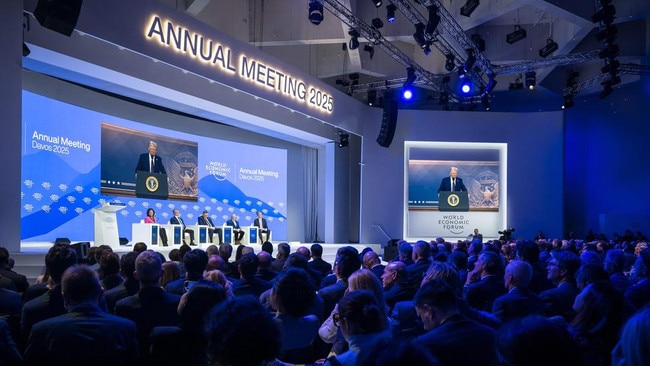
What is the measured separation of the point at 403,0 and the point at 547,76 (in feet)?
29.6

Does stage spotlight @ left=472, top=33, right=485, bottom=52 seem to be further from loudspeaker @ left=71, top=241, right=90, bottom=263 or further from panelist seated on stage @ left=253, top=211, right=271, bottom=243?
loudspeaker @ left=71, top=241, right=90, bottom=263

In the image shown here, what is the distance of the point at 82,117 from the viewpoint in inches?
455

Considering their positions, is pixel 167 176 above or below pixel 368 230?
above

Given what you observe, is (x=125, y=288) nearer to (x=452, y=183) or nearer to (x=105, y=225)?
(x=105, y=225)

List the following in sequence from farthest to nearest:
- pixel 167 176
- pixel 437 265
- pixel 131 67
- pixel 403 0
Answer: pixel 167 176, pixel 403 0, pixel 131 67, pixel 437 265

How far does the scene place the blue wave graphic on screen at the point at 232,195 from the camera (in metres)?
14.9

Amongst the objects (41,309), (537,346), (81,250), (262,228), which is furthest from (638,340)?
(262,228)

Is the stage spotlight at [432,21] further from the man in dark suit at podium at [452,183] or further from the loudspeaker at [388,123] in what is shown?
the man in dark suit at podium at [452,183]

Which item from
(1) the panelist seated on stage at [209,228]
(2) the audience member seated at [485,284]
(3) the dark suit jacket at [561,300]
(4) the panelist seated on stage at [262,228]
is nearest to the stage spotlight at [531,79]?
(4) the panelist seated on stage at [262,228]

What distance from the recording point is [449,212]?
59.5 ft

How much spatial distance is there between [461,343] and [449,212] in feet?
53.2

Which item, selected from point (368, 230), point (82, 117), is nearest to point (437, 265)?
point (82, 117)

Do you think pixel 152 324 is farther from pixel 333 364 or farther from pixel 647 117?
pixel 647 117

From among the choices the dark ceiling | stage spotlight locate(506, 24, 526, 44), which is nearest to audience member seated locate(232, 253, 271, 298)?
the dark ceiling
